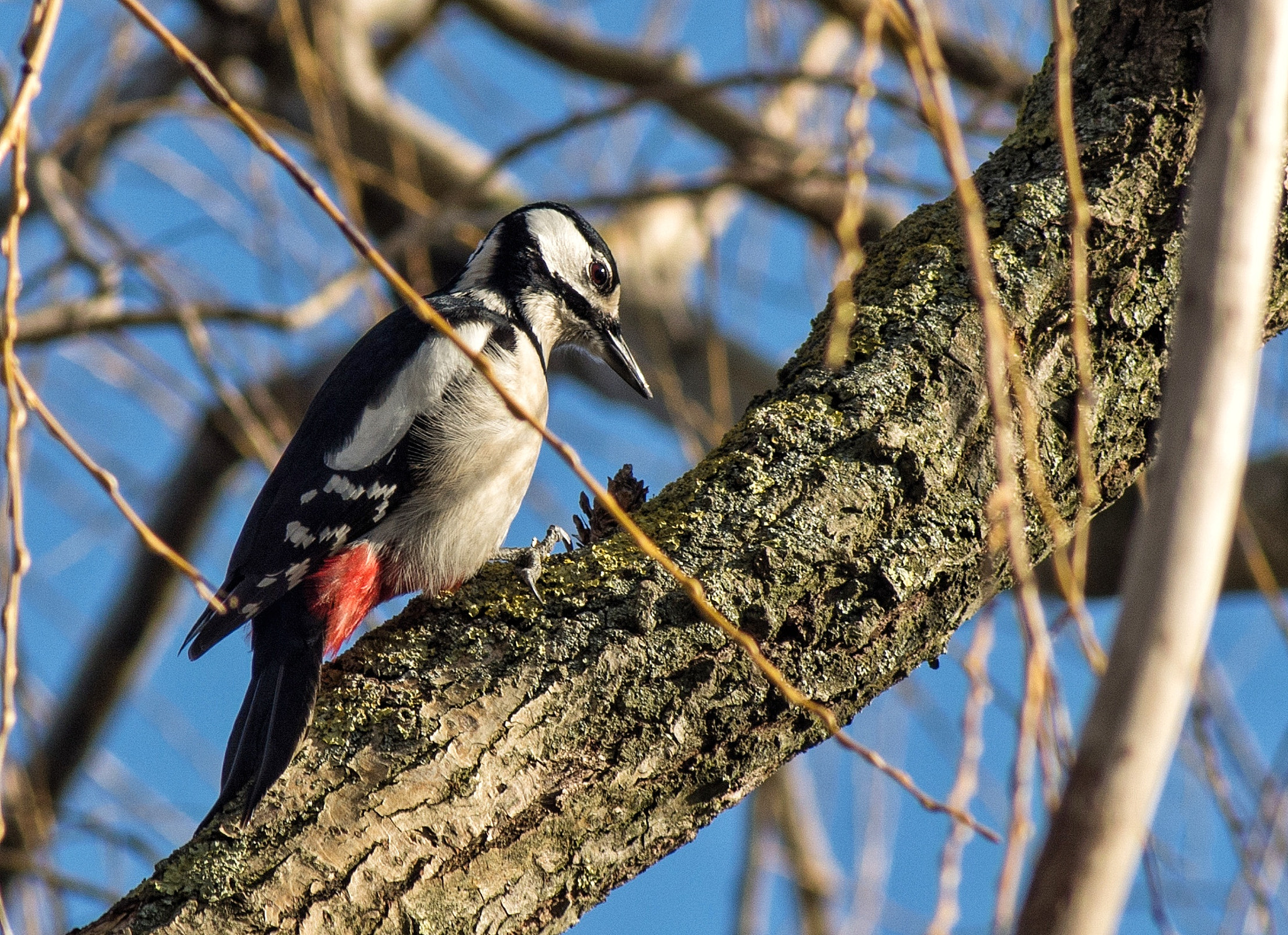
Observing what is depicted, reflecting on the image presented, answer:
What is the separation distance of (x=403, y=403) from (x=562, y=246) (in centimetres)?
98

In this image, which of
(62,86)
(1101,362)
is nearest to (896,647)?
(1101,362)

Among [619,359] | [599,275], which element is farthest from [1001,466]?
[599,275]

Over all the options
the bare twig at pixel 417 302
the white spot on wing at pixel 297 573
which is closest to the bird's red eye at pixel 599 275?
the white spot on wing at pixel 297 573

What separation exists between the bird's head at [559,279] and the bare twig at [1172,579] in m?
2.73

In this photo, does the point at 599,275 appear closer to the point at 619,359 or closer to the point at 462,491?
the point at 619,359

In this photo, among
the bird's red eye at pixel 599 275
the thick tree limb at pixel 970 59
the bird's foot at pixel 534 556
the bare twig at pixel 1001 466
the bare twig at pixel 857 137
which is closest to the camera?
the bare twig at pixel 1001 466

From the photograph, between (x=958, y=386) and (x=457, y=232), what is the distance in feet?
8.24

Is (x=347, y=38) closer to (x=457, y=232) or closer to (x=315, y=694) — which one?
(x=457, y=232)

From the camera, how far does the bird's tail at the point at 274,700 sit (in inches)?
74.1

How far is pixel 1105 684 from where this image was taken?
2.45 ft

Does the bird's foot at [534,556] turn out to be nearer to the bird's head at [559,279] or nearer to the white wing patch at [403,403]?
Answer: the white wing patch at [403,403]

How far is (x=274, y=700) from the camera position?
2.11 m

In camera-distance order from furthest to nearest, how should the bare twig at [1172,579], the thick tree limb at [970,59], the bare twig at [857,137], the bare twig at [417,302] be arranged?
the thick tree limb at [970,59] < the bare twig at [857,137] < the bare twig at [417,302] < the bare twig at [1172,579]

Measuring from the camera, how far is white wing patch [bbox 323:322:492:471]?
2773 millimetres
